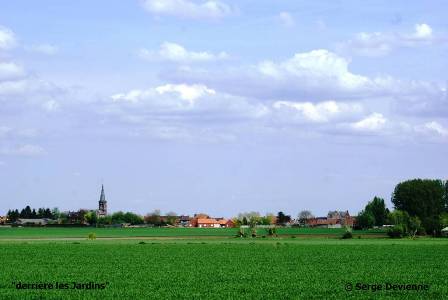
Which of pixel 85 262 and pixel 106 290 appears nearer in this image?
pixel 106 290

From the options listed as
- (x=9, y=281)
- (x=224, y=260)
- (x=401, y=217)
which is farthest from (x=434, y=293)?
(x=401, y=217)

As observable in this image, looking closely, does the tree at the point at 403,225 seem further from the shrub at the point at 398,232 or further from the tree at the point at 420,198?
the tree at the point at 420,198

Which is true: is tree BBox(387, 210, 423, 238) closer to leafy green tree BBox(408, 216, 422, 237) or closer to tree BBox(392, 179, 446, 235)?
leafy green tree BBox(408, 216, 422, 237)

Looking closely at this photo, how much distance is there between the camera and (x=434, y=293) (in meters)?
34.5

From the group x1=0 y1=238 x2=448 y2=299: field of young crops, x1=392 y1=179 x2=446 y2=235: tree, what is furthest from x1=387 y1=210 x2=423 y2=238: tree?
x1=0 y1=238 x2=448 y2=299: field of young crops

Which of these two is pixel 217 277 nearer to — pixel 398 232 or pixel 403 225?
pixel 398 232

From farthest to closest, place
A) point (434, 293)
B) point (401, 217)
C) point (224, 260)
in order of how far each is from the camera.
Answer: point (401, 217) < point (224, 260) < point (434, 293)

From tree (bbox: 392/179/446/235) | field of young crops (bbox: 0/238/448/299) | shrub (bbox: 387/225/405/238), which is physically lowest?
field of young crops (bbox: 0/238/448/299)

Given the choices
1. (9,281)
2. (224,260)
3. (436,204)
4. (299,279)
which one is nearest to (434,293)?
(299,279)

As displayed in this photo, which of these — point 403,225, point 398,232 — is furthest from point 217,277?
point 403,225

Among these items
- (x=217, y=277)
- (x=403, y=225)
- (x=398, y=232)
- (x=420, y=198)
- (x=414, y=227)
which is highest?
(x=420, y=198)

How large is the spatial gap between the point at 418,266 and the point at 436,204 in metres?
124

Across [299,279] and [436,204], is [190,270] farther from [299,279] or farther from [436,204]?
[436,204]

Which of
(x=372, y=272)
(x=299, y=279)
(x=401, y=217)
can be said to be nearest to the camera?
(x=299, y=279)
